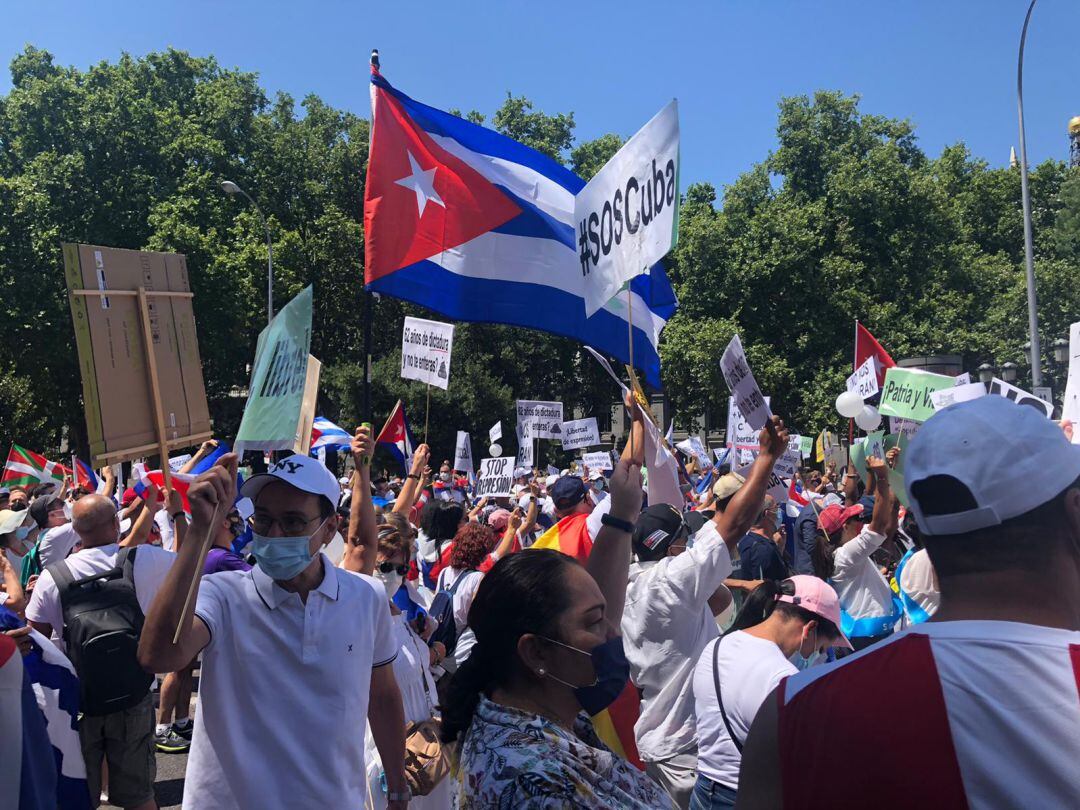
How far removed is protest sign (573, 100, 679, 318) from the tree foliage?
27.7 meters

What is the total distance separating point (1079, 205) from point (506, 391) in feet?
75.5

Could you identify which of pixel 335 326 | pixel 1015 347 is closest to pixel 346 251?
pixel 335 326

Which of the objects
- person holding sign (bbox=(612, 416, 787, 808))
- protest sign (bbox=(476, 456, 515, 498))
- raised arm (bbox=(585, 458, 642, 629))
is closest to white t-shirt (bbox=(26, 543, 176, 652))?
person holding sign (bbox=(612, 416, 787, 808))

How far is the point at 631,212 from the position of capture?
5164 mm

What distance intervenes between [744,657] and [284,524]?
1522 mm

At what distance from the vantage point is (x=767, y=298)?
3700 centimetres

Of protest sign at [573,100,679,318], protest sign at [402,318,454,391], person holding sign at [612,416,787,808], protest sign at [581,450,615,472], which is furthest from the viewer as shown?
protest sign at [581,450,615,472]

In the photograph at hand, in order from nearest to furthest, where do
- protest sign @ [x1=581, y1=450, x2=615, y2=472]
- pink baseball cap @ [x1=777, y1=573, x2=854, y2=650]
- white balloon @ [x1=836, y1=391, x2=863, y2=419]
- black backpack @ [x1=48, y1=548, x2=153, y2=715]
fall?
pink baseball cap @ [x1=777, y1=573, x2=854, y2=650]
black backpack @ [x1=48, y1=548, x2=153, y2=715]
white balloon @ [x1=836, y1=391, x2=863, y2=419]
protest sign @ [x1=581, y1=450, x2=615, y2=472]

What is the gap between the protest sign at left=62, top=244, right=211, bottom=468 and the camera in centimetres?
352

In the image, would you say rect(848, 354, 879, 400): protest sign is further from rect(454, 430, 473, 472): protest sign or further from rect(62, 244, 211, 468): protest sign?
rect(62, 244, 211, 468): protest sign

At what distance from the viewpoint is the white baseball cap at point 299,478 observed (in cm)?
325

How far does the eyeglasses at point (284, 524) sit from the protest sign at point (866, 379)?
34.4ft

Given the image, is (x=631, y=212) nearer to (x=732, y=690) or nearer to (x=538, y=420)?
(x=732, y=690)

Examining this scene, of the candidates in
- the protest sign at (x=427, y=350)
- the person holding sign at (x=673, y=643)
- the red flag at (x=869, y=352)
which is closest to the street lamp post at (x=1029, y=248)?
the red flag at (x=869, y=352)
